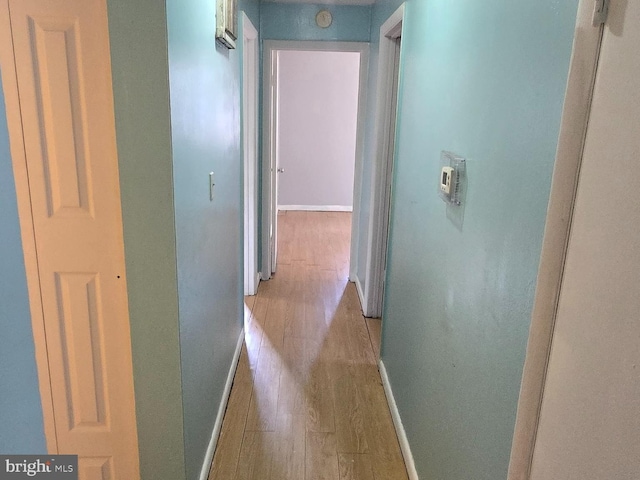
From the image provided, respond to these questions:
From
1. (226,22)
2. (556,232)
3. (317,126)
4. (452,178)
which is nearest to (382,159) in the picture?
(226,22)

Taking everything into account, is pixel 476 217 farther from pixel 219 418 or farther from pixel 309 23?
pixel 309 23

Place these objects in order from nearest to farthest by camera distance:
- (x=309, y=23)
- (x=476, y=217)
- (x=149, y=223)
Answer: (x=476, y=217) < (x=149, y=223) < (x=309, y=23)

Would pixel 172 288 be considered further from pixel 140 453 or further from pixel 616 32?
pixel 616 32

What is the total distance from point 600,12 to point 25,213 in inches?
59.7

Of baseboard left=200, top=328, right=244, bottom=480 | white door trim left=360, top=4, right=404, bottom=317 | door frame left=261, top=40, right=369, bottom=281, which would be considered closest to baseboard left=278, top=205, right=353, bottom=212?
door frame left=261, top=40, right=369, bottom=281

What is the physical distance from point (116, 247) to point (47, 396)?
1.96 ft

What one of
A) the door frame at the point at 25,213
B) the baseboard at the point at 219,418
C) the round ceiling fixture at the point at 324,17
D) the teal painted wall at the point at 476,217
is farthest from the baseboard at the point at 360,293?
the door frame at the point at 25,213

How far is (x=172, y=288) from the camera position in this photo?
4.92ft

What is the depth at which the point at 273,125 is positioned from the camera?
395cm

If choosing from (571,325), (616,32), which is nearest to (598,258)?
(571,325)

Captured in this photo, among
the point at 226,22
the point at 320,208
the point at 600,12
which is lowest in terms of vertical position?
the point at 320,208

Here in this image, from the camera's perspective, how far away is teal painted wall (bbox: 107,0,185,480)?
1325 millimetres

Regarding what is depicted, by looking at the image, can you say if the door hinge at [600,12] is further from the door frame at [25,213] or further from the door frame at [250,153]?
the door frame at [250,153]

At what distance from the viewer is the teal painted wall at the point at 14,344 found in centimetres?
149
